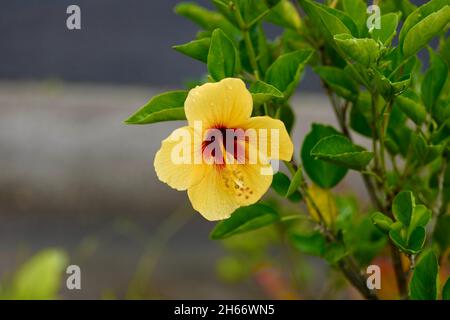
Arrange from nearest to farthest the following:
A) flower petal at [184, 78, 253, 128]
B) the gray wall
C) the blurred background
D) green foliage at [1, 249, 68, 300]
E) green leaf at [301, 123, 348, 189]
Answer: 1. flower petal at [184, 78, 253, 128]
2. green leaf at [301, 123, 348, 189]
3. green foliage at [1, 249, 68, 300]
4. the blurred background
5. the gray wall

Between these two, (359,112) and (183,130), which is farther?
(359,112)

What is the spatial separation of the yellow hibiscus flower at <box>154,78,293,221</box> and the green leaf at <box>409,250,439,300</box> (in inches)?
5.8

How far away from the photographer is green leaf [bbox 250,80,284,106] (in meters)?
0.53

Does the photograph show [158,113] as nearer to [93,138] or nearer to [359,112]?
[359,112]

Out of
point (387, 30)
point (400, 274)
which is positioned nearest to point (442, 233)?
point (400, 274)

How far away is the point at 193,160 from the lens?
21.2 inches

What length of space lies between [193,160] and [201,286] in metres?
1.14

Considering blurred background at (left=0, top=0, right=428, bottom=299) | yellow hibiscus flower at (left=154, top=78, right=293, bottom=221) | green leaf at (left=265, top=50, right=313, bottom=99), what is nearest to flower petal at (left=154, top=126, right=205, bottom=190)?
yellow hibiscus flower at (left=154, top=78, right=293, bottom=221)

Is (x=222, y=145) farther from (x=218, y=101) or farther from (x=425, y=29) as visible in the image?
(x=425, y=29)

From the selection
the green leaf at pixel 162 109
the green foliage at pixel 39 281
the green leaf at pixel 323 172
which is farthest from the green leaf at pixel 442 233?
the green foliage at pixel 39 281

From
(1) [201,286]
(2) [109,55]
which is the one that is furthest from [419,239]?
(2) [109,55]

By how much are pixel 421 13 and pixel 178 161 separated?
0.23 meters

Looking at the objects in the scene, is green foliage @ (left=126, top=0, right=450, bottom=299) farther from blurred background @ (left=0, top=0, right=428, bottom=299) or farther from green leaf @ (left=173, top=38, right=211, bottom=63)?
blurred background @ (left=0, top=0, right=428, bottom=299)

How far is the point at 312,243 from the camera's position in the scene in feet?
2.30
